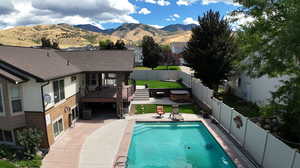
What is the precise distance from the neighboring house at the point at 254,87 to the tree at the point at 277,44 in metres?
7.53

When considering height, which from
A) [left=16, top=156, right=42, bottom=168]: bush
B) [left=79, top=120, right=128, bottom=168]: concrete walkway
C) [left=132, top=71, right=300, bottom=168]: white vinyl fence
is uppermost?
[left=132, top=71, right=300, bottom=168]: white vinyl fence

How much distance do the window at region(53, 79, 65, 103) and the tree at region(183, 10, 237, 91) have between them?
49.4ft

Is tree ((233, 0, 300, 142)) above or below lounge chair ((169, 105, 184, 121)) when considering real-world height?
above

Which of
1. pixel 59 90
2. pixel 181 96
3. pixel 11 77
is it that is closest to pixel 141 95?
pixel 181 96

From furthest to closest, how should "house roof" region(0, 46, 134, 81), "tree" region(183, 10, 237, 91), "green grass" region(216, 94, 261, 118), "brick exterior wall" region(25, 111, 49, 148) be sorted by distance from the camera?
"tree" region(183, 10, 237, 91)
"green grass" region(216, 94, 261, 118)
"brick exterior wall" region(25, 111, 49, 148)
"house roof" region(0, 46, 134, 81)

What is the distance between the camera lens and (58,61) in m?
15.9

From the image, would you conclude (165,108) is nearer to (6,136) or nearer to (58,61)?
(58,61)

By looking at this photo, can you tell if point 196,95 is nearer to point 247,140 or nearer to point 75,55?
point 247,140

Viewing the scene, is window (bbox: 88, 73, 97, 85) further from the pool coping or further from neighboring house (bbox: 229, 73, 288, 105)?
neighboring house (bbox: 229, 73, 288, 105)

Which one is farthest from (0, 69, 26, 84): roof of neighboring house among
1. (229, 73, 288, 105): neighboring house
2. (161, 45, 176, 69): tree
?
(161, 45, 176, 69): tree

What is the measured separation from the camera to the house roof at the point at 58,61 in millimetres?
11102

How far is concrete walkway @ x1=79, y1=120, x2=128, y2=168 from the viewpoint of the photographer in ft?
33.3

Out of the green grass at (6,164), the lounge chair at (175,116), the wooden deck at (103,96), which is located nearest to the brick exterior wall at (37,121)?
the green grass at (6,164)

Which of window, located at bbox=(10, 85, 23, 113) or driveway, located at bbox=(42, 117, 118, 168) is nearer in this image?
driveway, located at bbox=(42, 117, 118, 168)
